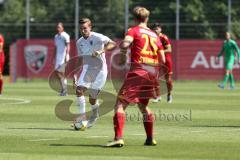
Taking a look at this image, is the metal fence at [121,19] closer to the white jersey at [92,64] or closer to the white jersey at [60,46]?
the white jersey at [60,46]

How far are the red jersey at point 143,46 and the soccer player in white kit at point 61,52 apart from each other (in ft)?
49.0

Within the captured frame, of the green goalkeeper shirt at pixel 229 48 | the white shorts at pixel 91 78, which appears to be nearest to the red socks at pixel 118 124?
the white shorts at pixel 91 78

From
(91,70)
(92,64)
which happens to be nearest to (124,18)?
(92,64)

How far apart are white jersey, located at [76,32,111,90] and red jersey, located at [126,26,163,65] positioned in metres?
3.55

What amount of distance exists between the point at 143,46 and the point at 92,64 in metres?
→ 4.07

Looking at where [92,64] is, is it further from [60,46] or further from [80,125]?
[60,46]

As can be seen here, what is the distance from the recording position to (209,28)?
4947 cm

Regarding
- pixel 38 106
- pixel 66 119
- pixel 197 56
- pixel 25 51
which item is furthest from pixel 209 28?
pixel 66 119

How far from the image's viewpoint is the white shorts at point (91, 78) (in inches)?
687

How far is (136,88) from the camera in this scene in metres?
13.8

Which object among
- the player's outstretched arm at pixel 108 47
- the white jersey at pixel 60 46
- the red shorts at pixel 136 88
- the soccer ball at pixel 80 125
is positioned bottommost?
the white jersey at pixel 60 46

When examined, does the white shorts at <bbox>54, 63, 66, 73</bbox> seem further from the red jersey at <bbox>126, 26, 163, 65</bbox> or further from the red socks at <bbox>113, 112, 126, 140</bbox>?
the red socks at <bbox>113, 112, 126, 140</bbox>

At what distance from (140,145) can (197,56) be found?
30.0 meters

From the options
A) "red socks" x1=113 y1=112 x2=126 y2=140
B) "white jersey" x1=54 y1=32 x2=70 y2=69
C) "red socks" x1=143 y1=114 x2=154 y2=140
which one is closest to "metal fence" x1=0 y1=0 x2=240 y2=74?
"white jersey" x1=54 y1=32 x2=70 y2=69
